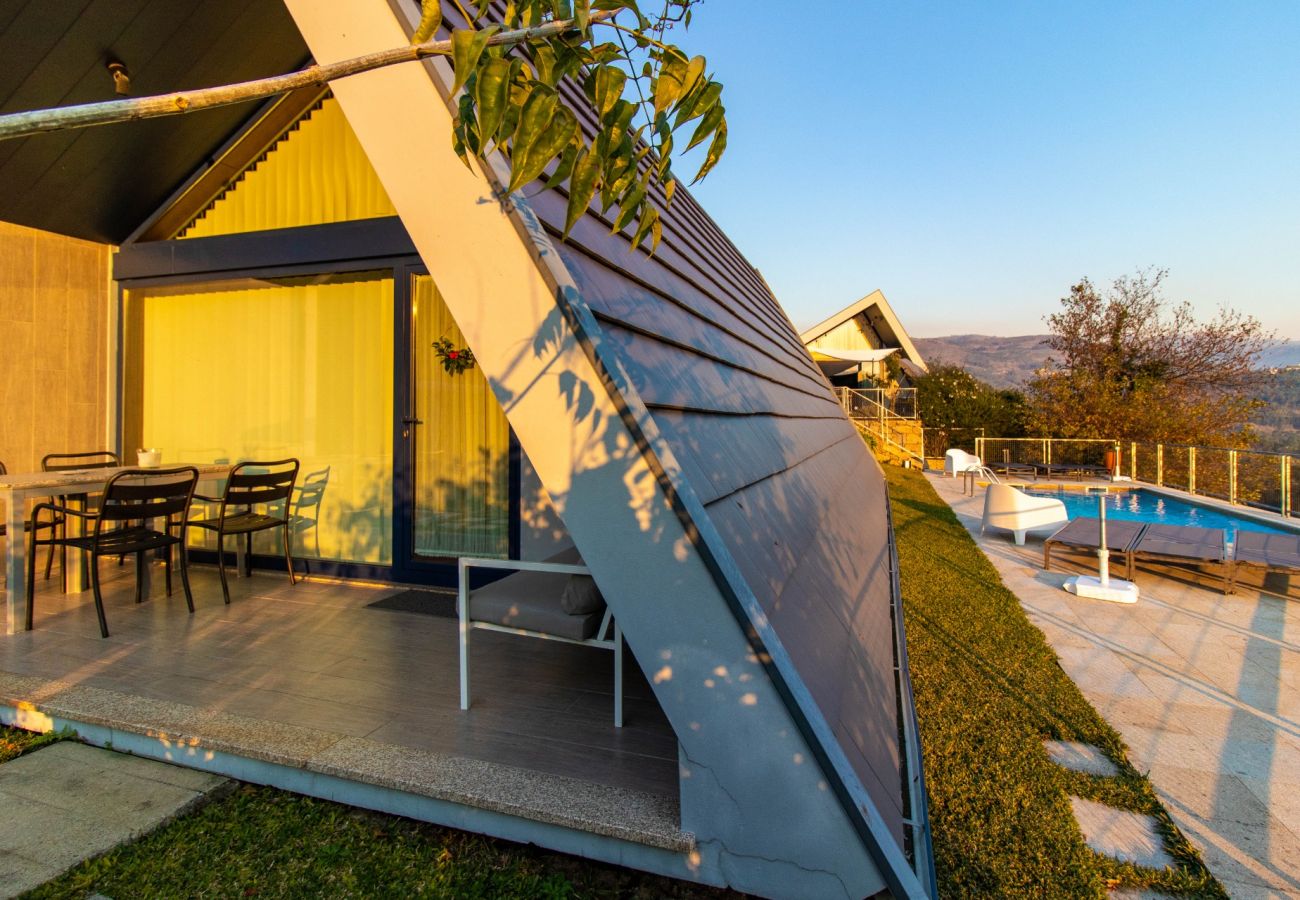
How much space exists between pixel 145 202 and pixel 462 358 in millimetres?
3080

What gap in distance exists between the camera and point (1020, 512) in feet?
27.8

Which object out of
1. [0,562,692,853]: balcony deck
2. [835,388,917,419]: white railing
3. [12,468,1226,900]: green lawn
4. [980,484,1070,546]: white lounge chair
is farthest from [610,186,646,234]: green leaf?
[835,388,917,419]: white railing

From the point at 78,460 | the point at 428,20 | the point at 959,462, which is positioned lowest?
the point at 959,462

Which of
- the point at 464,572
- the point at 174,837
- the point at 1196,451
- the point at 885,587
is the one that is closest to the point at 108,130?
the point at 464,572

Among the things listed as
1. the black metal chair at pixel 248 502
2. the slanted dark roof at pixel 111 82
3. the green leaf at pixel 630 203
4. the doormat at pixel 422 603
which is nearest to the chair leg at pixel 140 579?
the black metal chair at pixel 248 502

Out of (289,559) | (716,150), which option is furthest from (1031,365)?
(716,150)

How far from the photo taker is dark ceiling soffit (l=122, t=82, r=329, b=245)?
5.25 meters

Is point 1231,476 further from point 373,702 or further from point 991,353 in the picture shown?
point 991,353

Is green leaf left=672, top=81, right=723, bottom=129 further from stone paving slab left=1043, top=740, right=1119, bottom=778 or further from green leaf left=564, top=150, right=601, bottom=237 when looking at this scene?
stone paving slab left=1043, top=740, right=1119, bottom=778

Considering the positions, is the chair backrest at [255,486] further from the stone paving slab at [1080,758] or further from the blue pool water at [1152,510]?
the blue pool water at [1152,510]

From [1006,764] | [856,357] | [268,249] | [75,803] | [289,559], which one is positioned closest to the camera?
[75,803]

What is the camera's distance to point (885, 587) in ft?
11.7

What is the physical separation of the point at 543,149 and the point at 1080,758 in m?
3.33

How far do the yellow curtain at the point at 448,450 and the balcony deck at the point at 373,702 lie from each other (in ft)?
2.95
